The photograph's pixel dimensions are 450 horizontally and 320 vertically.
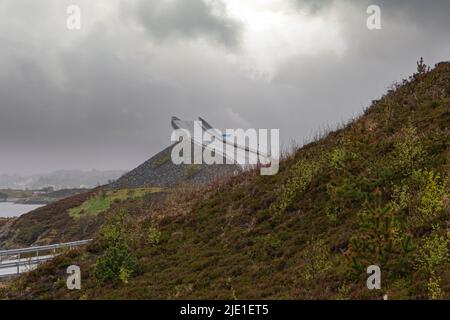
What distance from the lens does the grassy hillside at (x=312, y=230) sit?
955 centimetres

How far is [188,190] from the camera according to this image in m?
22.2

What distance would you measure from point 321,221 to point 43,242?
2758cm

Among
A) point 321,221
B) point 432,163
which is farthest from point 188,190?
point 432,163

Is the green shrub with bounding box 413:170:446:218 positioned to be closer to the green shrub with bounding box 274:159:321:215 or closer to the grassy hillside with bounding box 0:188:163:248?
the green shrub with bounding box 274:159:321:215

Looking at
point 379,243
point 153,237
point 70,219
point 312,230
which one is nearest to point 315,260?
point 379,243

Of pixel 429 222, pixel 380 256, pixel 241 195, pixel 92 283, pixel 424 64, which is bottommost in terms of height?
pixel 92 283

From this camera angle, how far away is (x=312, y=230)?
1328cm

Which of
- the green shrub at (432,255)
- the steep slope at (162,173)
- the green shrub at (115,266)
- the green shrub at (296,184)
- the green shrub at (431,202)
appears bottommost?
the green shrub at (115,266)

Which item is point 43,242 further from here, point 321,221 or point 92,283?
point 321,221

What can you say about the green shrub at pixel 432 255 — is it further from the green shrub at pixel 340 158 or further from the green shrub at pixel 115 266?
the green shrub at pixel 115 266

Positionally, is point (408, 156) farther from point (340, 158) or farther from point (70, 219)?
point (70, 219)

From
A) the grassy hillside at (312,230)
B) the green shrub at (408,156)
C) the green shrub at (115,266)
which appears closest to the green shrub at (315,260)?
the grassy hillside at (312,230)

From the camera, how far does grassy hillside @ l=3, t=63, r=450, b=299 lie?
9555 millimetres
